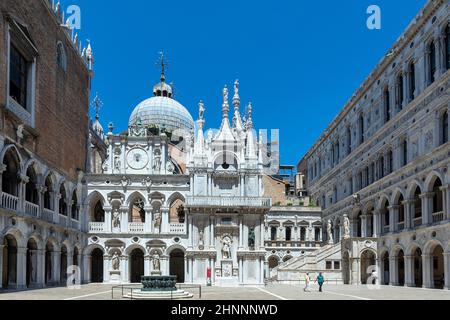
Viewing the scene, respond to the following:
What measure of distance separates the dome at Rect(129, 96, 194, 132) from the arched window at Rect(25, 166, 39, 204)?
37.3 meters

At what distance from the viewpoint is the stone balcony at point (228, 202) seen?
151 feet

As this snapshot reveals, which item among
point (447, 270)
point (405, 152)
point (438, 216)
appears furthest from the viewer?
point (405, 152)

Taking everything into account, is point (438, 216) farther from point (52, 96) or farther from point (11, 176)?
point (52, 96)

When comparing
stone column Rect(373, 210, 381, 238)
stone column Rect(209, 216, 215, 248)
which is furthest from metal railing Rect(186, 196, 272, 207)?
stone column Rect(373, 210, 381, 238)

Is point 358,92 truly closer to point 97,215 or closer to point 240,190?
point 240,190

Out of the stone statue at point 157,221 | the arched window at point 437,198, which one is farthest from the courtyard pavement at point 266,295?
the stone statue at point 157,221

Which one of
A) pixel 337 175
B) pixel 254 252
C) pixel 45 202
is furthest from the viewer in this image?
pixel 337 175

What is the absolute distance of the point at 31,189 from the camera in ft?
118

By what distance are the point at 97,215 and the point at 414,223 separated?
2767 cm

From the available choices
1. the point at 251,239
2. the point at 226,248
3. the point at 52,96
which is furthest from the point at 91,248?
the point at 52,96

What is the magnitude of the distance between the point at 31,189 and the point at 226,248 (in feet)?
56.3

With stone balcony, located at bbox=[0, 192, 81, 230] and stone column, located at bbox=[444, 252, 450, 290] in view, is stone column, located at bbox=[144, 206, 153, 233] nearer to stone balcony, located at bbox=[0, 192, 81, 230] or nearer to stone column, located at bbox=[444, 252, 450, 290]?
stone balcony, located at bbox=[0, 192, 81, 230]
